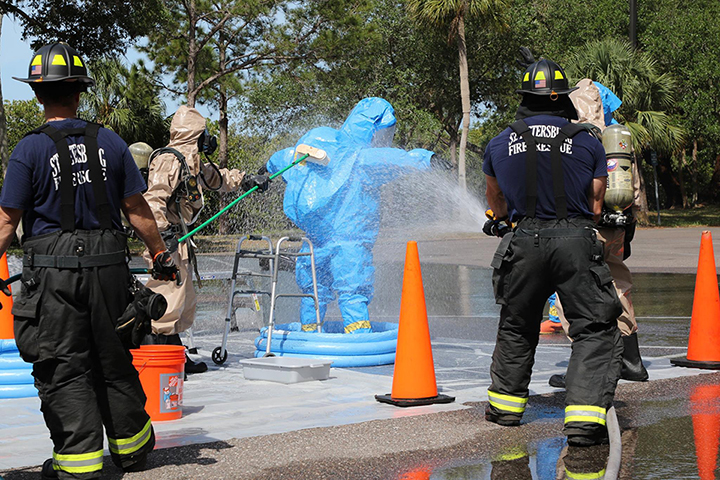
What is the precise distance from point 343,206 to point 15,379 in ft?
10.0

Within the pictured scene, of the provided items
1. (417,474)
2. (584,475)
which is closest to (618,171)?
(584,475)

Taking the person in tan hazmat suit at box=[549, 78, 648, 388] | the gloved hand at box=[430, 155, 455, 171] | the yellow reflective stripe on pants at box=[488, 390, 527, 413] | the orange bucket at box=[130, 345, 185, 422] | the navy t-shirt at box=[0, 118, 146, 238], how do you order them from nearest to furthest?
the navy t-shirt at box=[0, 118, 146, 238]
the yellow reflective stripe on pants at box=[488, 390, 527, 413]
the orange bucket at box=[130, 345, 185, 422]
the person in tan hazmat suit at box=[549, 78, 648, 388]
the gloved hand at box=[430, 155, 455, 171]

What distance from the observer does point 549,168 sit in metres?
5.00

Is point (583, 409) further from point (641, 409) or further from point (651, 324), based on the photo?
point (651, 324)

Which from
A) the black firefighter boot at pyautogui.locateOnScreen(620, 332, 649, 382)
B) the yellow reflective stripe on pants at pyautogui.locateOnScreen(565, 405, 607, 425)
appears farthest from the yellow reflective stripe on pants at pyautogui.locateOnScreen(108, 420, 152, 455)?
the black firefighter boot at pyautogui.locateOnScreen(620, 332, 649, 382)

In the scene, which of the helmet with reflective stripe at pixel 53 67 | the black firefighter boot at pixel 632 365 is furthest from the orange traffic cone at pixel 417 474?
the black firefighter boot at pixel 632 365

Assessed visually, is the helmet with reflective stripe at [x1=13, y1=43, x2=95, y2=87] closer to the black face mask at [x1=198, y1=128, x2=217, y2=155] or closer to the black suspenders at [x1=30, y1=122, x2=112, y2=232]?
the black suspenders at [x1=30, y1=122, x2=112, y2=232]

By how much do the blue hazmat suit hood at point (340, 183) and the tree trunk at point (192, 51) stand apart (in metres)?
20.2

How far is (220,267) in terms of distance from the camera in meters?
18.8

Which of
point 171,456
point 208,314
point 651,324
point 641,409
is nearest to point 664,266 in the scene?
point 651,324

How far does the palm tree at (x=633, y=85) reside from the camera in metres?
29.1

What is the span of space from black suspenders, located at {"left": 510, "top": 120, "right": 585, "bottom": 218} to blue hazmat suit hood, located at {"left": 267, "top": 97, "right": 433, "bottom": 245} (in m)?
3.00

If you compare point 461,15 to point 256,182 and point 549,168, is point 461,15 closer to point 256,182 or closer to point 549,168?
point 256,182

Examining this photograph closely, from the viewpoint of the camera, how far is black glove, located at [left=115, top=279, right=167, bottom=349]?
4133 millimetres
